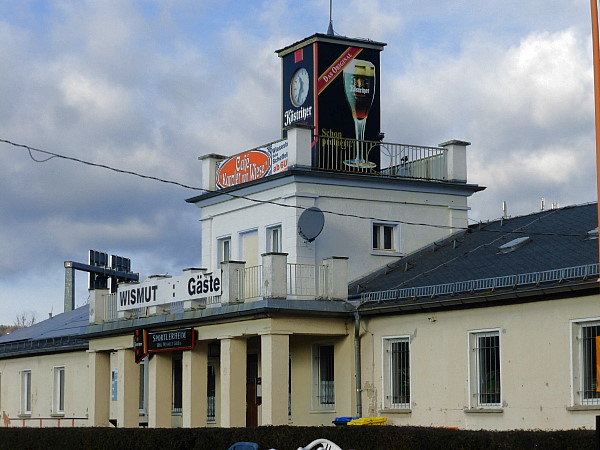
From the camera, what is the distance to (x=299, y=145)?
99.9ft

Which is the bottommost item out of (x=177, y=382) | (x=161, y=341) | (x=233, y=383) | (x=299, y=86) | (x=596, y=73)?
(x=177, y=382)

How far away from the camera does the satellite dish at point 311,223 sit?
96.2 feet

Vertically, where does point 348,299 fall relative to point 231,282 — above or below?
below

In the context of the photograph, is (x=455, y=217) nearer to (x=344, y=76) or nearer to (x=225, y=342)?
(x=344, y=76)

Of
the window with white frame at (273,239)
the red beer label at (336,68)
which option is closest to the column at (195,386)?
the window with white frame at (273,239)

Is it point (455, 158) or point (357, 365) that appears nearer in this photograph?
point (357, 365)

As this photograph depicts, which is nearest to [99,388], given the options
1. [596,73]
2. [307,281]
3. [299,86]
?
[307,281]

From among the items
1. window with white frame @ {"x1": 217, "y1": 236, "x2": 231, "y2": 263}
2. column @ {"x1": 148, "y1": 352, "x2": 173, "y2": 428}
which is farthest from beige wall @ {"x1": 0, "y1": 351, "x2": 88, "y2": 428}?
window with white frame @ {"x1": 217, "y1": 236, "x2": 231, "y2": 263}

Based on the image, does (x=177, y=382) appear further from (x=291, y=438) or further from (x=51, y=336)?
(x=291, y=438)

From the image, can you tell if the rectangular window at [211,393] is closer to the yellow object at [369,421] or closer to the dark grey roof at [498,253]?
the dark grey roof at [498,253]

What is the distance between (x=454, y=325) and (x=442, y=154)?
8.74 metres

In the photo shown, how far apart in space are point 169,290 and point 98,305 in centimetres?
495

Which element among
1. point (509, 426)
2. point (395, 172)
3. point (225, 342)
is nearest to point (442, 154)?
point (395, 172)

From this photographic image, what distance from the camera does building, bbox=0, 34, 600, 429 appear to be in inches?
922
